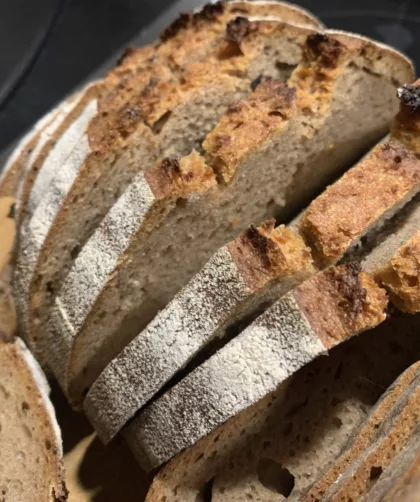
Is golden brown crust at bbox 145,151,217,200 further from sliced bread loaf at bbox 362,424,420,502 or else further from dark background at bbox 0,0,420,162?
dark background at bbox 0,0,420,162

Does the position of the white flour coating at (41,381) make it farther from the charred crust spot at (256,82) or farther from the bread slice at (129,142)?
the charred crust spot at (256,82)

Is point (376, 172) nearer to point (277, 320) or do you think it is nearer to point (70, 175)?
point (277, 320)

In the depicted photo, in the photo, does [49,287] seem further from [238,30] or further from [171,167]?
[238,30]

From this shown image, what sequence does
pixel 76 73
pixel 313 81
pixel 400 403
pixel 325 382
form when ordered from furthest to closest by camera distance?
pixel 76 73
pixel 313 81
pixel 325 382
pixel 400 403

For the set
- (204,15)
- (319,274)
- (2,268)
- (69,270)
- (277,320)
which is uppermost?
(204,15)

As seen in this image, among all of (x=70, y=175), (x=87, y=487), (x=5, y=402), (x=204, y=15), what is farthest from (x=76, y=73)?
(x=87, y=487)

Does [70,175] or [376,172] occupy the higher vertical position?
→ [376,172]
